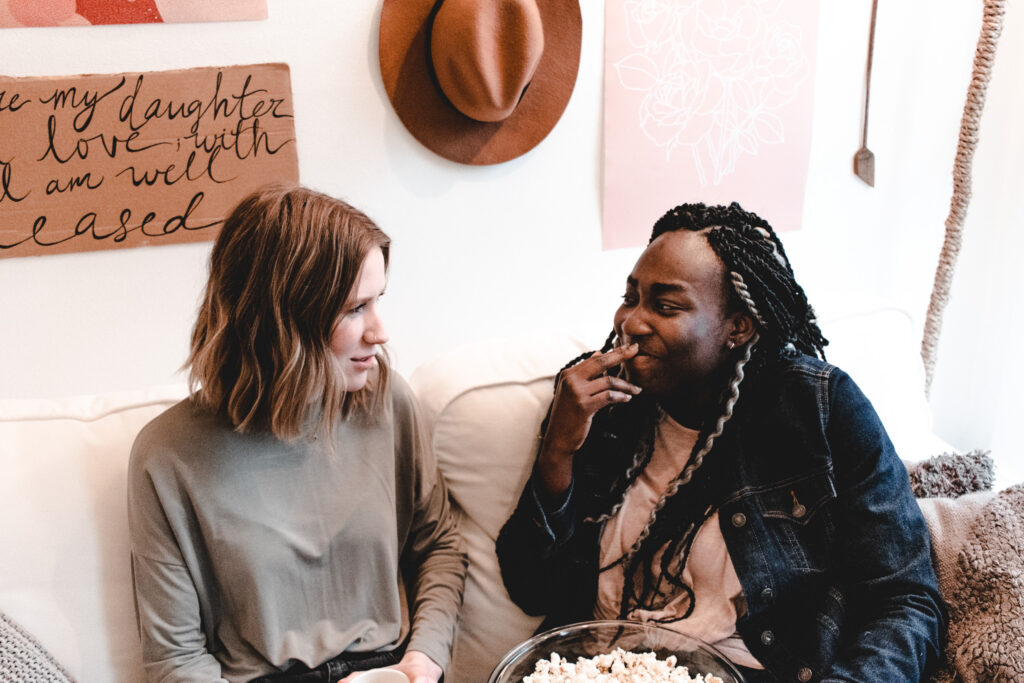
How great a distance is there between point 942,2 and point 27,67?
73.8 inches

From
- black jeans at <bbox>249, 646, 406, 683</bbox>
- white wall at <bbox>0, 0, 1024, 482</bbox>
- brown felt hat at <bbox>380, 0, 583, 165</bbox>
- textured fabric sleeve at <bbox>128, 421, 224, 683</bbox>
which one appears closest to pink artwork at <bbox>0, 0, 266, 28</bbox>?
white wall at <bbox>0, 0, 1024, 482</bbox>

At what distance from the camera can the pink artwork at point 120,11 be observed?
1.34 meters

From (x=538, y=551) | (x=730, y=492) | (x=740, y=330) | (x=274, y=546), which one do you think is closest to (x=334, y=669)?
(x=274, y=546)

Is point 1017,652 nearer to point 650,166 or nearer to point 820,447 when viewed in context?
point 820,447

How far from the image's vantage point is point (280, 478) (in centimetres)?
119

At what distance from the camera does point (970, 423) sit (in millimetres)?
2107

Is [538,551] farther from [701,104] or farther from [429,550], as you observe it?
[701,104]

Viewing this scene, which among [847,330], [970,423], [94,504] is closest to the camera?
[94,504]

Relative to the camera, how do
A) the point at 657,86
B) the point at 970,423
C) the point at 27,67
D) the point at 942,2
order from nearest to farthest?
1. the point at 27,67
2. the point at 657,86
3. the point at 942,2
4. the point at 970,423

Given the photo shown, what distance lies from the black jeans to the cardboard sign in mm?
767

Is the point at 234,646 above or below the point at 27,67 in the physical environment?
below

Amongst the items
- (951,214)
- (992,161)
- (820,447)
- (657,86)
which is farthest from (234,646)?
(992,161)

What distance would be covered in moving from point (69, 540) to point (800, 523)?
1035mm

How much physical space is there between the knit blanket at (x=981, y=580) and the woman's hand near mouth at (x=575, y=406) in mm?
512
